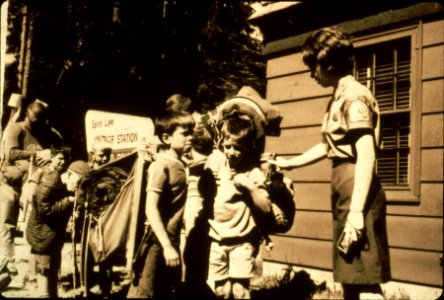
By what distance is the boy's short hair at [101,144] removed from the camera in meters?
3.69

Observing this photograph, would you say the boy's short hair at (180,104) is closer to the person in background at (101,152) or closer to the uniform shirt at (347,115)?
the uniform shirt at (347,115)

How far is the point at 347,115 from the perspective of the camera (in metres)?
2.36

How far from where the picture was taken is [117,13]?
4.64 metres

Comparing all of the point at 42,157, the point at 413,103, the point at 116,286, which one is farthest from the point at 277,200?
the point at 42,157

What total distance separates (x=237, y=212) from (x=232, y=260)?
0.26 meters

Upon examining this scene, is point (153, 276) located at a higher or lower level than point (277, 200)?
lower

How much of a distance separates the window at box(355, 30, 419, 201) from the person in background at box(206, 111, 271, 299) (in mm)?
808

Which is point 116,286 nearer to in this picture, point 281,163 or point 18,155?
point 18,155

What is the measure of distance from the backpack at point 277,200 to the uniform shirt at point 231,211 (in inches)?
2.6

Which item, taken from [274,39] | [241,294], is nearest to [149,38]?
[274,39]

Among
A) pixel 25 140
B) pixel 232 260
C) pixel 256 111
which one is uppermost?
pixel 256 111

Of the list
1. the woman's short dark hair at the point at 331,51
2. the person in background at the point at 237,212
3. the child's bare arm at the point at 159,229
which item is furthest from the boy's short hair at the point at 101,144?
the woman's short dark hair at the point at 331,51

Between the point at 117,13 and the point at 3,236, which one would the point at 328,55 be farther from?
the point at 3,236

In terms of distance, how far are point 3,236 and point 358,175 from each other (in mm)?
3352
